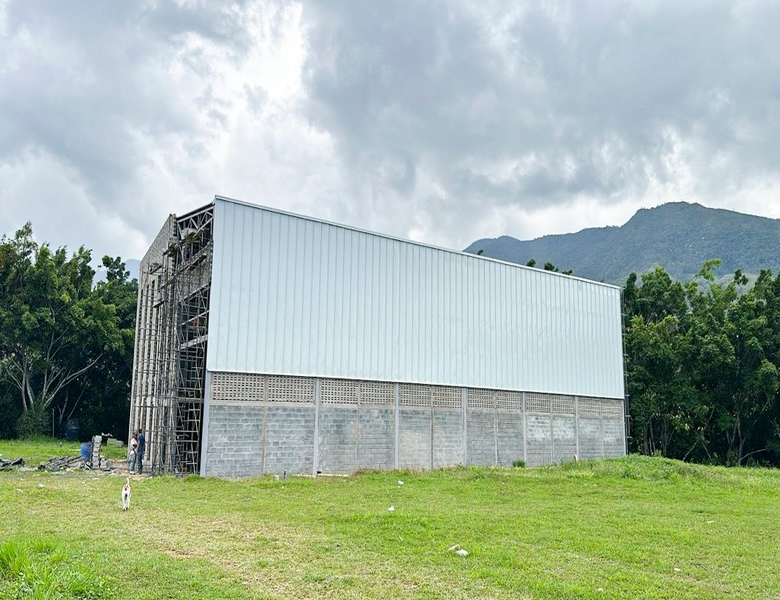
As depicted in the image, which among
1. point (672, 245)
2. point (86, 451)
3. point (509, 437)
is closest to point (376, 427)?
point (509, 437)

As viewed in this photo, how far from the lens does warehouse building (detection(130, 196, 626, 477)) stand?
19812 millimetres

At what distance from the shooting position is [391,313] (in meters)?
23.3

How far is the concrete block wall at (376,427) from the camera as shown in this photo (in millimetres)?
19234

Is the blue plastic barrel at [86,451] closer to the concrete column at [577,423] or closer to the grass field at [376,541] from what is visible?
the grass field at [376,541]

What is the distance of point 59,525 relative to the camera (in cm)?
1057

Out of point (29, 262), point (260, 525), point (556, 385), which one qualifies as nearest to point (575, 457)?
point (556, 385)

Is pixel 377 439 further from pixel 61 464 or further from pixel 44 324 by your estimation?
pixel 44 324

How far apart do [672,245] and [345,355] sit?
114m

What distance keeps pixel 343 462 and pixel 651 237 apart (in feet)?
392

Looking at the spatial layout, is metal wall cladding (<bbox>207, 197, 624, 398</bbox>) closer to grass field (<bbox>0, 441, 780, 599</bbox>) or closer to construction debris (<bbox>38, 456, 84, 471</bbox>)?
grass field (<bbox>0, 441, 780, 599</bbox>)

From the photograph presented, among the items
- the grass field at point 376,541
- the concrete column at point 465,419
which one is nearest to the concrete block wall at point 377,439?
the concrete column at point 465,419

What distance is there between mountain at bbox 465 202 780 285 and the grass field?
91.6m

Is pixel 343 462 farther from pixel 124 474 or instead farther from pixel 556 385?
pixel 556 385

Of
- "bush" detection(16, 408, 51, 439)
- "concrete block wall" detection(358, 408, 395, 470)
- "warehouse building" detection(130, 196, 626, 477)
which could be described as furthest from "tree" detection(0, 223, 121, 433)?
"concrete block wall" detection(358, 408, 395, 470)
